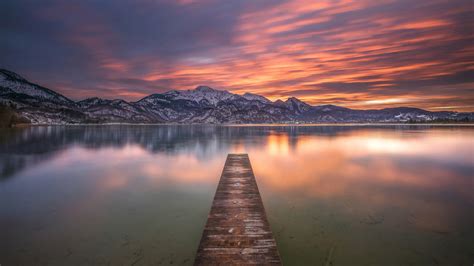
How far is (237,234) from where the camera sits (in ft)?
26.8

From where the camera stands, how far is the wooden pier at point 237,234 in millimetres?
6773

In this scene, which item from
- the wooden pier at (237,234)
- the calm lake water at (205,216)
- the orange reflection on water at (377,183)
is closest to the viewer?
the wooden pier at (237,234)

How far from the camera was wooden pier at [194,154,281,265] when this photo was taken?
267 inches

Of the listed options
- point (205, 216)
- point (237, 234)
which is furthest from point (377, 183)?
point (237, 234)

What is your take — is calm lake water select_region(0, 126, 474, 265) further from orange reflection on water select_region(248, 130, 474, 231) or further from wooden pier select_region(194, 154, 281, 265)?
wooden pier select_region(194, 154, 281, 265)

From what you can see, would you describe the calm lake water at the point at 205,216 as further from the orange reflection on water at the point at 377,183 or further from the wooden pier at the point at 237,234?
the wooden pier at the point at 237,234

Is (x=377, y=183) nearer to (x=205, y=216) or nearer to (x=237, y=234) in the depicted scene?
(x=205, y=216)

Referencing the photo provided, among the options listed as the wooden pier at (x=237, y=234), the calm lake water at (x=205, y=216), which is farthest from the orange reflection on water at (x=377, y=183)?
the wooden pier at (x=237, y=234)

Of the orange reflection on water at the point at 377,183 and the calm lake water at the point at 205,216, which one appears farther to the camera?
the orange reflection on water at the point at 377,183

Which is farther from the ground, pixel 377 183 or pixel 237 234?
pixel 237 234

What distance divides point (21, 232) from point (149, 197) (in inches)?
242

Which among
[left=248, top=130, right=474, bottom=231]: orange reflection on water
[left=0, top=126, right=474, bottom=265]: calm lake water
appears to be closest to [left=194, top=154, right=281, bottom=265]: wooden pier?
[left=0, top=126, right=474, bottom=265]: calm lake water

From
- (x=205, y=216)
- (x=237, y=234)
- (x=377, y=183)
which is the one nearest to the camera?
(x=237, y=234)

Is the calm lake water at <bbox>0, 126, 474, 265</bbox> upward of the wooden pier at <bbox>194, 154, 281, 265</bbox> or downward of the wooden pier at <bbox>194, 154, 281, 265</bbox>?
downward
